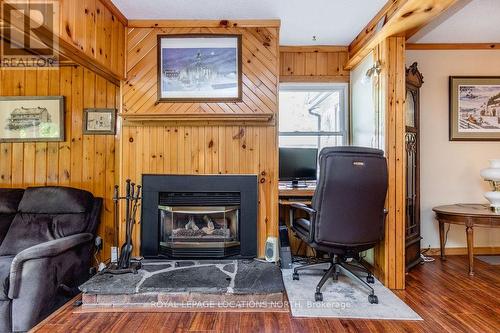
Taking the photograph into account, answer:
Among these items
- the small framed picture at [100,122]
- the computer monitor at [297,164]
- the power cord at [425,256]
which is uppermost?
the small framed picture at [100,122]

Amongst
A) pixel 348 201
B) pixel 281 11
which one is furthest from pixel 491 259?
pixel 281 11

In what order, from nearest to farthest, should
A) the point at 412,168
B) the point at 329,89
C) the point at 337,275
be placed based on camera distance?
the point at 337,275
the point at 412,168
the point at 329,89

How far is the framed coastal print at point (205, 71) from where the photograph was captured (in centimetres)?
296

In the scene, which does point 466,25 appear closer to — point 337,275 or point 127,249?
point 337,275

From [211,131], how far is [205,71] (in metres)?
0.60

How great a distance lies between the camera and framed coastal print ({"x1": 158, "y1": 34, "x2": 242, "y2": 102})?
2961 millimetres

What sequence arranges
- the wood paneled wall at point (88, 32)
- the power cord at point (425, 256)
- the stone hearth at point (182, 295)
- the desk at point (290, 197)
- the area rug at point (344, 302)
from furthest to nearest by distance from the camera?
the power cord at point (425, 256), the desk at point (290, 197), the stone hearth at point (182, 295), the area rug at point (344, 302), the wood paneled wall at point (88, 32)

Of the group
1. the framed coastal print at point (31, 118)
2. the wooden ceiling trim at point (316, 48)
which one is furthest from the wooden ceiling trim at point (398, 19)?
the framed coastal print at point (31, 118)

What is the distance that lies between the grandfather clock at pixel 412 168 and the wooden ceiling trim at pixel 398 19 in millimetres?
591

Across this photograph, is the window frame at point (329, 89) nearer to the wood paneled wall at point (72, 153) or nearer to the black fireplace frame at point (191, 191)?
the black fireplace frame at point (191, 191)

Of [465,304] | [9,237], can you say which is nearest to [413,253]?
[465,304]

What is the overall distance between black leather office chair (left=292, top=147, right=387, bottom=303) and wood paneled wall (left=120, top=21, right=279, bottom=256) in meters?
0.70

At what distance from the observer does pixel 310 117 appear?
3.73m

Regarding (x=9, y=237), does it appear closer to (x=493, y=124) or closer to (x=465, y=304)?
(x=465, y=304)
